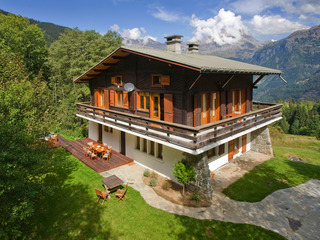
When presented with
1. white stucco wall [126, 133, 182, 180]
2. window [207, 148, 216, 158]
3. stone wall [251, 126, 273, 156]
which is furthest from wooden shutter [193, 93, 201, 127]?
stone wall [251, 126, 273, 156]

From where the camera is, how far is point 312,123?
9381 centimetres

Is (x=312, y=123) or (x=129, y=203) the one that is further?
(x=312, y=123)

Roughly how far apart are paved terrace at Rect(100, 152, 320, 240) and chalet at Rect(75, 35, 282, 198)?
1098mm

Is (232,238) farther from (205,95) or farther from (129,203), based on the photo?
(205,95)

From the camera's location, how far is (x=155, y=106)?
42.5ft

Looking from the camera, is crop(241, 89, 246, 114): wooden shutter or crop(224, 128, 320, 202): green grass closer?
crop(224, 128, 320, 202): green grass

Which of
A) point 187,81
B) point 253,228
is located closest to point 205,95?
point 187,81

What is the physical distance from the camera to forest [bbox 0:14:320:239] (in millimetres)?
6449

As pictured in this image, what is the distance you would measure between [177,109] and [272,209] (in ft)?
21.1

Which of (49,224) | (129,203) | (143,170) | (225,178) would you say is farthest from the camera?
(143,170)

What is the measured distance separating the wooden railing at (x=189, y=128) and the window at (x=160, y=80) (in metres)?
2.19

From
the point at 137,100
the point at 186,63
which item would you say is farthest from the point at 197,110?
the point at 137,100

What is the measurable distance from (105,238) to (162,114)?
22.9 feet

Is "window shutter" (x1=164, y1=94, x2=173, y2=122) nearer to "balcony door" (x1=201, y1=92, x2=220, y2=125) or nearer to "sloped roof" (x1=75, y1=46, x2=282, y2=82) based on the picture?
"balcony door" (x1=201, y1=92, x2=220, y2=125)
